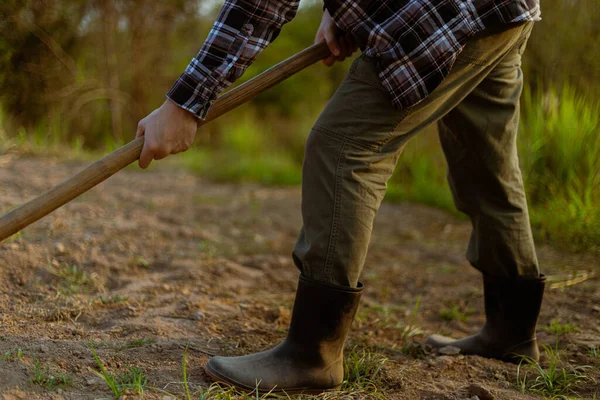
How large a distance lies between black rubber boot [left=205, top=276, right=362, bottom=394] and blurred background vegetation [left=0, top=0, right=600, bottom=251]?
2.02 meters

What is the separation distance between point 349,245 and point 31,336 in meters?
1.03

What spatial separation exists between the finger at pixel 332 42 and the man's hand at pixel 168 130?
1.74ft

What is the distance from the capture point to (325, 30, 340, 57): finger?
1.97 metres

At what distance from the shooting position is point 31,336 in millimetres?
1919

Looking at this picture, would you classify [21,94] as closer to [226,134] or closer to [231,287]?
[226,134]

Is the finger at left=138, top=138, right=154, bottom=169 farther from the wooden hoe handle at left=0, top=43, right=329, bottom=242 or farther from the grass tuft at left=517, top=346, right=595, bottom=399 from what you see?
the grass tuft at left=517, top=346, right=595, bottom=399

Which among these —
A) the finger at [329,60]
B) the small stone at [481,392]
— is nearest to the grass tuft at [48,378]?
the small stone at [481,392]

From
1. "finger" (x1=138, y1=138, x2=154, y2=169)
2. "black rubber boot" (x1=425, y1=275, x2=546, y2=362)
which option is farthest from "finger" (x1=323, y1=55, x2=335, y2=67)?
"black rubber boot" (x1=425, y1=275, x2=546, y2=362)

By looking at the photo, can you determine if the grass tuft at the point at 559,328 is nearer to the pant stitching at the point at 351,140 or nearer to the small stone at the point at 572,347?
the small stone at the point at 572,347

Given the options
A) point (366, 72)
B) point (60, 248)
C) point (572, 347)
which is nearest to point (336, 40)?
point (366, 72)

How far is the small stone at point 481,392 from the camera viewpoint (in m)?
1.76

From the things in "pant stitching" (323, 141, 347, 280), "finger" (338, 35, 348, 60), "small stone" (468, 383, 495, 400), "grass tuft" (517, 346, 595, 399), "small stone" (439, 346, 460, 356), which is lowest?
"small stone" (439, 346, 460, 356)

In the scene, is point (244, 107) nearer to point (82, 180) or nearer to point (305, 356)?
point (82, 180)

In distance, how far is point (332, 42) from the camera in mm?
1971
